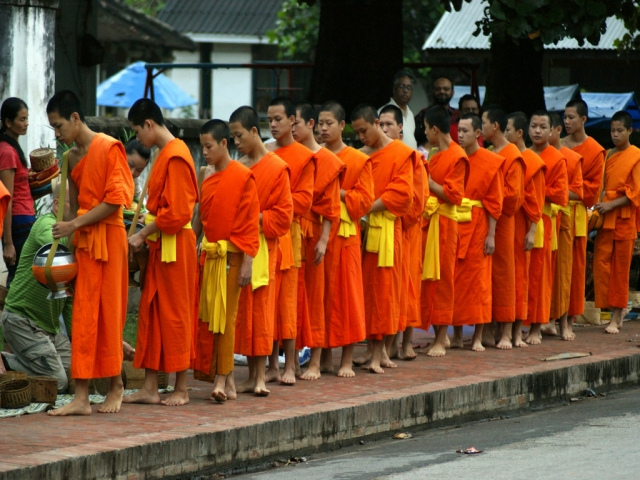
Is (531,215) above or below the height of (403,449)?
above

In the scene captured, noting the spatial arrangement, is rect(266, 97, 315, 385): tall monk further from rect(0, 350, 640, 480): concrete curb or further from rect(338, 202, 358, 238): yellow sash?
rect(0, 350, 640, 480): concrete curb

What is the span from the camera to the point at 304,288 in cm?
910

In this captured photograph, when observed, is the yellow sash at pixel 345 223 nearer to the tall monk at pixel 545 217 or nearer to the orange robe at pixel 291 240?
the orange robe at pixel 291 240

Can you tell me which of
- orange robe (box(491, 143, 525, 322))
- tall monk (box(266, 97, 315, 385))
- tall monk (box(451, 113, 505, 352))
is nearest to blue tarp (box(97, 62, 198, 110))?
orange robe (box(491, 143, 525, 322))

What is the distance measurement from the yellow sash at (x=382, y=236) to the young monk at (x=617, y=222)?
3189 millimetres

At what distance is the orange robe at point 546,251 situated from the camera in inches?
444

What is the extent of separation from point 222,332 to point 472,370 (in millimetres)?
2366

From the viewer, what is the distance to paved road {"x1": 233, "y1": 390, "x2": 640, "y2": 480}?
6.74 m

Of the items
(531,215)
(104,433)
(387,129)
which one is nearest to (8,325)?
(104,433)

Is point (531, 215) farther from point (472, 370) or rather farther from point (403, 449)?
point (403, 449)

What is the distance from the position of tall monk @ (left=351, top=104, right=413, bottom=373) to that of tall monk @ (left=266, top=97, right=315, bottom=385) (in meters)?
0.80

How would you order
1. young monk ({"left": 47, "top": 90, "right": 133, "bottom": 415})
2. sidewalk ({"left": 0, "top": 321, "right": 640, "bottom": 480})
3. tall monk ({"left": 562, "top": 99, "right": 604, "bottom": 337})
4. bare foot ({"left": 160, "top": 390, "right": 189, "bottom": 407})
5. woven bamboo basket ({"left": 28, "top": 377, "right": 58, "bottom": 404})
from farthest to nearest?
tall monk ({"left": 562, "top": 99, "right": 604, "bottom": 337}), bare foot ({"left": 160, "top": 390, "right": 189, "bottom": 407}), woven bamboo basket ({"left": 28, "top": 377, "right": 58, "bottom": 404}), young monk ({"left": 47, "top": 90, "right": 133, "bottom": 415}), sidewalk ({"left": 0, "top": 321, "right": 640, "bottom": 480})

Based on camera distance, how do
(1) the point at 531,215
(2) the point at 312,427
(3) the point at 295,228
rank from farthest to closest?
(1) the point at 531,215, (3) the point at 295,228, (2) the point at 312,427

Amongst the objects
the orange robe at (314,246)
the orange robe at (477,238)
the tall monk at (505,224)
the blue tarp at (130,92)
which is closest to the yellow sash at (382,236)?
the orange robe at (314,246)
